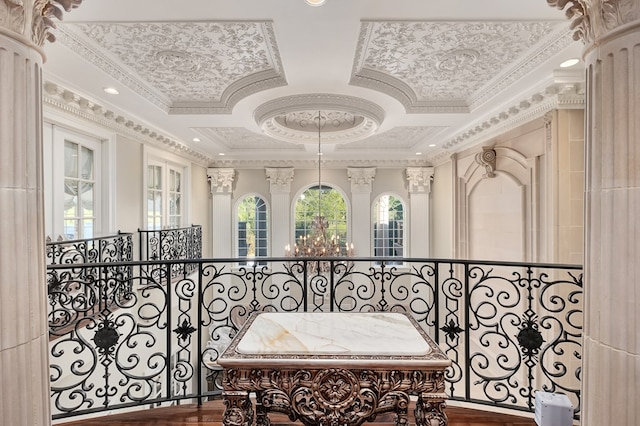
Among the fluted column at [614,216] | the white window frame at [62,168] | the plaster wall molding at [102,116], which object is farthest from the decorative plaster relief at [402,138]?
the white window frame at [62,168]

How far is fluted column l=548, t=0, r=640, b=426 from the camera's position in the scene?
3.51 feet

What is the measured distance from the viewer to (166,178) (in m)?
5.91

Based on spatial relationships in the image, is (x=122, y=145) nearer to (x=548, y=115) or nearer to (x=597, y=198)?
(x=597, y=198)

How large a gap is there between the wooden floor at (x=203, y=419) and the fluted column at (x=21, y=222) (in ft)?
3.45

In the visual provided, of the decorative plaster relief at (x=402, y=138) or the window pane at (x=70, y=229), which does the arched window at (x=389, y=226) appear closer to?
the decorative plaster relief at (x=402, y=138)

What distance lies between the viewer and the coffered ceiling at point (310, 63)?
6.97 feet

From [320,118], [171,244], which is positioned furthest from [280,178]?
[171,244]

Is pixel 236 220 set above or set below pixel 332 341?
above

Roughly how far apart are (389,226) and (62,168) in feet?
22.5

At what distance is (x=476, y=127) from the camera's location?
472 centimetres

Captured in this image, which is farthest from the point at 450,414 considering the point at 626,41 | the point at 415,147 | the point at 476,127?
the point at 415,147

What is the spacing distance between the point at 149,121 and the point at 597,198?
16.8 feet

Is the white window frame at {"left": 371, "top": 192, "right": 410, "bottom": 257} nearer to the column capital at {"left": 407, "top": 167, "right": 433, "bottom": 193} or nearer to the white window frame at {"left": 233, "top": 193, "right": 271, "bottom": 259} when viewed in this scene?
the column capital at {"left": 407, "top": 167, "right": 433, "bottom": 193}

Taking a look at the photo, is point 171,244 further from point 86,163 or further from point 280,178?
point 280,178
